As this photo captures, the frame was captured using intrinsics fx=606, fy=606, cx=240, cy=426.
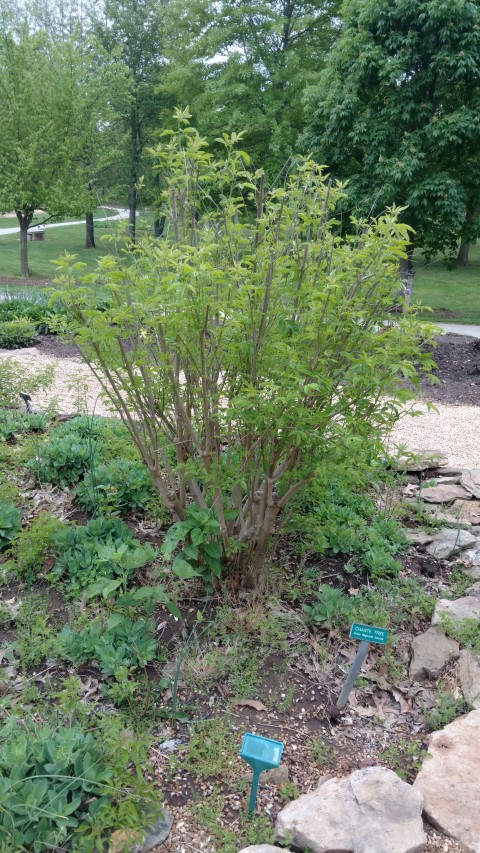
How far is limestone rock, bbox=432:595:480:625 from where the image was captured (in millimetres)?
2973

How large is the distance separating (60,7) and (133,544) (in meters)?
27.2

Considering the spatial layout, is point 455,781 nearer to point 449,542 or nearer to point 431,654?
point 431,654

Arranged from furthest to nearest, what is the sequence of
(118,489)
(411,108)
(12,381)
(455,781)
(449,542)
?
(411,108) < (12,381) < (449,542) < (118,489) < (455,781)

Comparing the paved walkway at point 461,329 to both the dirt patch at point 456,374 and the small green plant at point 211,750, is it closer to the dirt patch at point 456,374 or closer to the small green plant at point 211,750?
the dirt patch at point 456,374

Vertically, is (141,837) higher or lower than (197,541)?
lower

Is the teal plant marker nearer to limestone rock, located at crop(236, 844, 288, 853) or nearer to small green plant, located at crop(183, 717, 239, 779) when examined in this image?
limestone rock, located at crop(236, 844, 288, 853)

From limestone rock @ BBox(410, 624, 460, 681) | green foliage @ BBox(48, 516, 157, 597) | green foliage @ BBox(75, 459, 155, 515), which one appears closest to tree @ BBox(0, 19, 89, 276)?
green foliage @ BBox(75, 459, 155, 515)

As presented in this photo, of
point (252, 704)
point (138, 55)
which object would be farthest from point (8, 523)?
point (138, 55)

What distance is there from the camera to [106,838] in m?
1.78

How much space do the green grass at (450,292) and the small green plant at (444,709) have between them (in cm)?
1013

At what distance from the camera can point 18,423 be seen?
4.25 metres

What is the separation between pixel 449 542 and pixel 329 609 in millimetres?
1152

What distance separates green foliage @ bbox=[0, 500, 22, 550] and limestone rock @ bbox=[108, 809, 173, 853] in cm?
163

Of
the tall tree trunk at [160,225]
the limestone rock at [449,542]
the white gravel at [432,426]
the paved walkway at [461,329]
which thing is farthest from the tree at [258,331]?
the paved walkway at [461,329]
